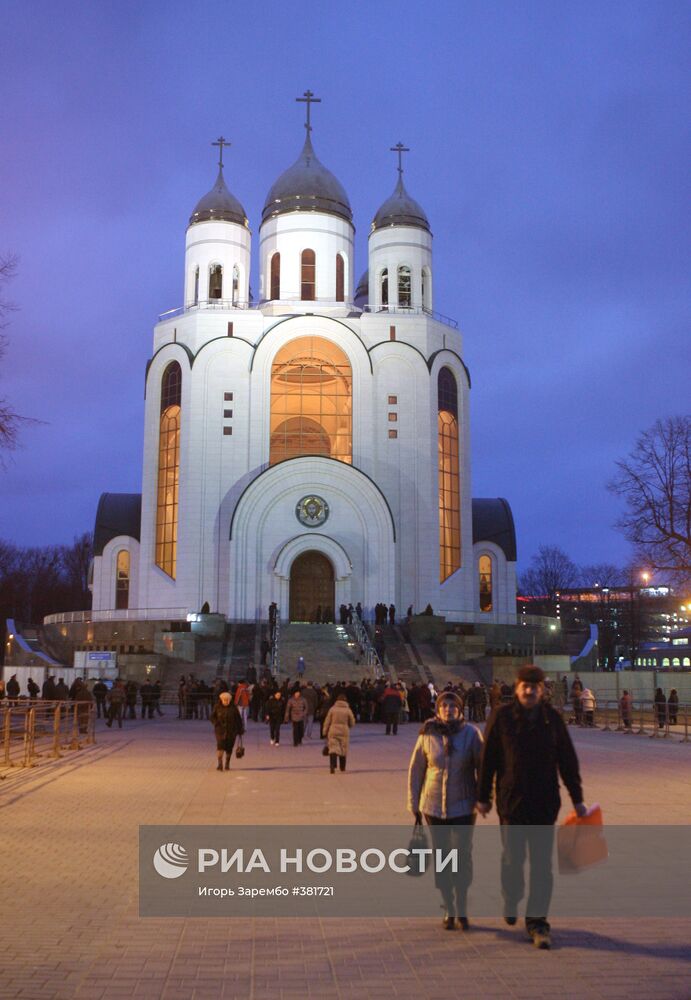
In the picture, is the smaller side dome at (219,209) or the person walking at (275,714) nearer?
the person walking at (275,714)

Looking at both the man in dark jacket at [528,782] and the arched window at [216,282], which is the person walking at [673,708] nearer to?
the man in dark jacket at [528,782]

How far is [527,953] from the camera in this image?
6.57 meters

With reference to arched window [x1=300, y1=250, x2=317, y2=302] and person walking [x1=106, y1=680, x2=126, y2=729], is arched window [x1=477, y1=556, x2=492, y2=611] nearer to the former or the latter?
arched window [x1=300, y1=250, x2=317, y2=302]

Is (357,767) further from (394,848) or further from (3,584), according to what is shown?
(3,584)

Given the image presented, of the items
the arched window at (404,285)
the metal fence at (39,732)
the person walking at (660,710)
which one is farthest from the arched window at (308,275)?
the metal fence at (39,732)

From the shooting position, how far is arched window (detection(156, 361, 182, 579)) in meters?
52.6

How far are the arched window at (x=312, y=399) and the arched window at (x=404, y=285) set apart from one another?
207 inches

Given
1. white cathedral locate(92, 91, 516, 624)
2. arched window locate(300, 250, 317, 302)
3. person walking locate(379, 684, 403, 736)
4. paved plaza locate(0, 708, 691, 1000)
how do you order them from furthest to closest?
arched window locate(300, 250, 317, 302) → white cathedral locate(92, 91, 516, 624) → person walking locate(379, 684, 403, 736) → paved plaza locate(0, 708, 691, 1000)

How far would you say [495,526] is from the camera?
58.8m

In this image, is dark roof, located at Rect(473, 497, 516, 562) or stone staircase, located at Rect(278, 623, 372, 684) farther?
dark roof, located at Rect(473, 497, 516, 562)

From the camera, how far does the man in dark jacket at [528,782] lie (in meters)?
6.82

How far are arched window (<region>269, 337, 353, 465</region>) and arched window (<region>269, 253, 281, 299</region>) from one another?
4027 millimetres

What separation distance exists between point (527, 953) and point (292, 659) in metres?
33.9

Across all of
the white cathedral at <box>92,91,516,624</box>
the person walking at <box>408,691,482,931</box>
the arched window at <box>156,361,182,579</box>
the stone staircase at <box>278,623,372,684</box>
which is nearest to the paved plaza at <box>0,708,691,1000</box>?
the person walking at <box>408,691,482,931</box>
